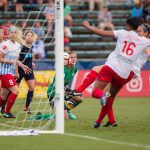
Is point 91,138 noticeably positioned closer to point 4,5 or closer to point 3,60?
point 3,60

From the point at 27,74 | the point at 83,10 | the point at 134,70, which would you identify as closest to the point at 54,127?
the point at 134,70

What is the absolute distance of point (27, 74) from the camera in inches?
656

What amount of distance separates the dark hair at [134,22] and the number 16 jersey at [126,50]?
0.37ft

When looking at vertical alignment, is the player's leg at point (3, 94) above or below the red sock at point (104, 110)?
below

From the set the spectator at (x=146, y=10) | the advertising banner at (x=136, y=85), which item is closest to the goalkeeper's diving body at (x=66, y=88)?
the advertising banner at (x=136, y=85)

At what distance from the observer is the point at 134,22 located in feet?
40.5

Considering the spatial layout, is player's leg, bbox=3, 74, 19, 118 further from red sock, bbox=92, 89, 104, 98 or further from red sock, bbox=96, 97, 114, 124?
red sock, bbox=92, 89, 104, 98

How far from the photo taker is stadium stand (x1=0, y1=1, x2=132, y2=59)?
27467mm

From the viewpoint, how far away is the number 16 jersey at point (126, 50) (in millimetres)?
12273

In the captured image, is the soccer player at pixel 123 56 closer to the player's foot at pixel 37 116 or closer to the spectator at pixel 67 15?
the player's foot at pixel 37 116

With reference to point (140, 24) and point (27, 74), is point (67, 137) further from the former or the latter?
point (27, 74)

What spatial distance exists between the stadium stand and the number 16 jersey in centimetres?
1376

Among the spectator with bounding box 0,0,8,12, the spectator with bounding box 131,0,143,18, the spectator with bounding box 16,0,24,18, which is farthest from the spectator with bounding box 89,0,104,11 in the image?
the spectator with bounding box 0,0,8,12

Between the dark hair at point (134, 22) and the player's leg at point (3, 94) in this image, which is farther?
the player's leg at point (3, 94)
